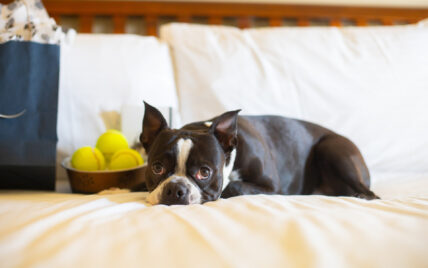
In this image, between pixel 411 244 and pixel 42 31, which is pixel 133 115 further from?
pixel 411 244

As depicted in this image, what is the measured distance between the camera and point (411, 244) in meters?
0.73

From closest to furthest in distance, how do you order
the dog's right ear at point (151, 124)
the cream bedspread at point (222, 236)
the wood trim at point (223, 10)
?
the cream bedspread at point (222, 236), the dog's right ear at point (151, 124), the wood trim at point (223, 10)

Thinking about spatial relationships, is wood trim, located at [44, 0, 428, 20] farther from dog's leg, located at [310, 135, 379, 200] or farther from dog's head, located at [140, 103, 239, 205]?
dog's head, located at [140, 103, 239, 205]

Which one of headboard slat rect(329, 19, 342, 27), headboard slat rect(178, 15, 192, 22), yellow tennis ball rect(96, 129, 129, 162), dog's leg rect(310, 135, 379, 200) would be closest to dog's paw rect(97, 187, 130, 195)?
yellow tennis ball rect(96, 129, 129, 162)

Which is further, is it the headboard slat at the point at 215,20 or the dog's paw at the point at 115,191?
the headboard slat at the point at 215,20

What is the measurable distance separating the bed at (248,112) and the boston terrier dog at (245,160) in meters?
0.14

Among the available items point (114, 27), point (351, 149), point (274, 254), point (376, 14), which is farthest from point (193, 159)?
point (376, 14)

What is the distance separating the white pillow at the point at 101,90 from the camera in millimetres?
1835

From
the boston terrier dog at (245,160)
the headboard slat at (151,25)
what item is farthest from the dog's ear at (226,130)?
the headboard slat at (151,25)

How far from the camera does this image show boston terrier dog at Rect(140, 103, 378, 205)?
127cm

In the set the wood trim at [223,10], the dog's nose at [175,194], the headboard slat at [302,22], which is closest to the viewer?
the dog's nose at [175,194]

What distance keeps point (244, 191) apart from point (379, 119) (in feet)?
3.54

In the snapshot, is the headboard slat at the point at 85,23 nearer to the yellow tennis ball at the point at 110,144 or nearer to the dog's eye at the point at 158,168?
the yellow tennis ball at the point at 110,144

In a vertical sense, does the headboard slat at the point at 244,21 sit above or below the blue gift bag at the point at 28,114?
above
